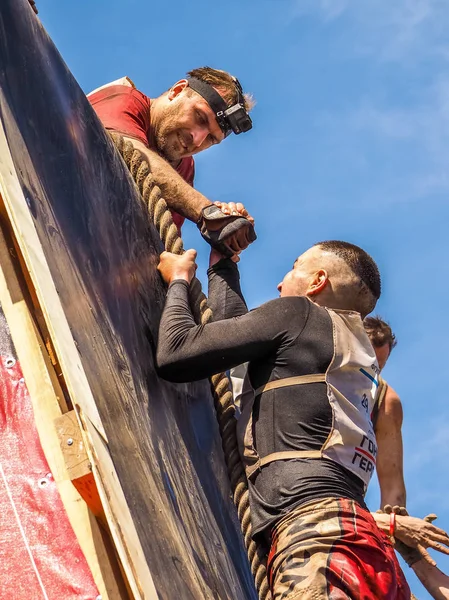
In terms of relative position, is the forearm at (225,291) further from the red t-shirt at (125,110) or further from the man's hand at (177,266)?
the red t-shirt at (125,110)

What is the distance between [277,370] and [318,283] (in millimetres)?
554

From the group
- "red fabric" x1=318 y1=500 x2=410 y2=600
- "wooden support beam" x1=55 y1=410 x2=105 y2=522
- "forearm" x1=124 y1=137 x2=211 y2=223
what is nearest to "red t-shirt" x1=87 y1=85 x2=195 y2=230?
"forearm" x1=124 y1=137 x2=211 y2=223

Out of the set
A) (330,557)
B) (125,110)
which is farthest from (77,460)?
(125,110)

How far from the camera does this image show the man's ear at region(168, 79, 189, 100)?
6012mm

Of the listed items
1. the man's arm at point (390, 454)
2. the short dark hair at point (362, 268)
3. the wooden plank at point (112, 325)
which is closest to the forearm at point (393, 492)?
the man's arm at point (390, 454)

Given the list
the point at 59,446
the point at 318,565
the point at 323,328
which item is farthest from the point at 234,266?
the point at 59,446

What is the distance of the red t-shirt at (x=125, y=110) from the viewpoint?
216 inches

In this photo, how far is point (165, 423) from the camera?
14.3ft

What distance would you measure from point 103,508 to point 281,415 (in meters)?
1.36

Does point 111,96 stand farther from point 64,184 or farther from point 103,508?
point 103,508

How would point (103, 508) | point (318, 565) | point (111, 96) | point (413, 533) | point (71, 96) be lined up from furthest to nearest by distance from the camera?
1. point (111, 96)
2. point (413, 533)
3. point (71, 96)
4. point (318, 565)
5. point (103, 508)

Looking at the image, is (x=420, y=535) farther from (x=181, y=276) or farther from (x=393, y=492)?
(x=181, y=276)

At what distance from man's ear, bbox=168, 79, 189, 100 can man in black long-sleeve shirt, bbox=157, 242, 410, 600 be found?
66.7 inches

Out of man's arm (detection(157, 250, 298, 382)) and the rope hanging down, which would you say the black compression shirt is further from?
the rope hanging down
